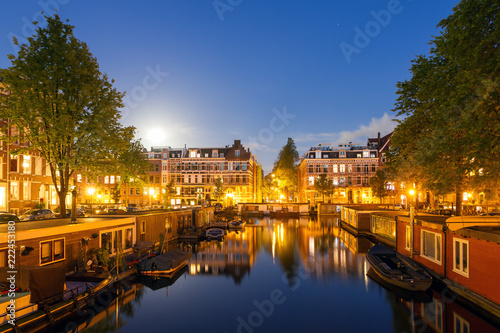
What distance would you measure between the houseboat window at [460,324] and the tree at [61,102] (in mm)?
27724

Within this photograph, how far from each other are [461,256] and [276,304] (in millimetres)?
11786

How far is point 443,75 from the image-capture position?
25188 millimetres

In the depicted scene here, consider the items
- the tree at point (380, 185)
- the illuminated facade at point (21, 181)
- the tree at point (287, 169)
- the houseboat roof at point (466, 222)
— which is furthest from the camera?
the tree at point (287, 169)

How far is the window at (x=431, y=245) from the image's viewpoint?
857 inches

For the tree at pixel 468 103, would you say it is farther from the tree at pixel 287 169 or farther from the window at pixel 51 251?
the tree at pixel 287 169

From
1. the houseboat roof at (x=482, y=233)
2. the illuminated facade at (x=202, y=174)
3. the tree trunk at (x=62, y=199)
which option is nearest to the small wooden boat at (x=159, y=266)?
the tree trunk at (x=62, y=199)

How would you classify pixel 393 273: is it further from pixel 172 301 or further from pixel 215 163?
pixel 215 163

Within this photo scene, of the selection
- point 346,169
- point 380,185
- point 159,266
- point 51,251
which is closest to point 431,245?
point 159,266

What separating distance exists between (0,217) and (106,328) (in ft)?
81.4

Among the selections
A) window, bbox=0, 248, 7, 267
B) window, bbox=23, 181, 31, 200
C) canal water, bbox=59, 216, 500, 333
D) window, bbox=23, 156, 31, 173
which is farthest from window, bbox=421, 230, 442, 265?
window, bbox=23, 156, 31, 173

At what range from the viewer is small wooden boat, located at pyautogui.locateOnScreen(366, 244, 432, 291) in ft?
65.9

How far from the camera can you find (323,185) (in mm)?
88938

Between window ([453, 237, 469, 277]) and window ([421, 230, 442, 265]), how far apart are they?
202 cm

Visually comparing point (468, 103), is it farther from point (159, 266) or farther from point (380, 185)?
point (380, 185)
